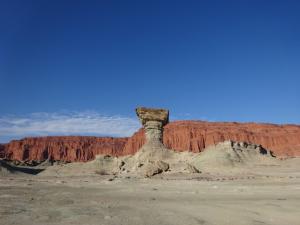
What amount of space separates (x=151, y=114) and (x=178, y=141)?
8691 centimetres

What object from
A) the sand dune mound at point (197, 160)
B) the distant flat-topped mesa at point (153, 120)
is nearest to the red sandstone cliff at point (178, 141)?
the sand dune mound at point (197, 160)

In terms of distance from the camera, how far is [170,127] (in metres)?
138

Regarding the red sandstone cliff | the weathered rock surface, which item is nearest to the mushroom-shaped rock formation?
the red sandstone cliff

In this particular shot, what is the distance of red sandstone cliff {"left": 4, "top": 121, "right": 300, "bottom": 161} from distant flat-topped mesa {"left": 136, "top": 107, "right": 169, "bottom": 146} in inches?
2829

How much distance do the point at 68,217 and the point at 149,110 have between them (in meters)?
34.7

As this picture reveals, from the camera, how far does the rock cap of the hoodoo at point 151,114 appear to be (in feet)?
140

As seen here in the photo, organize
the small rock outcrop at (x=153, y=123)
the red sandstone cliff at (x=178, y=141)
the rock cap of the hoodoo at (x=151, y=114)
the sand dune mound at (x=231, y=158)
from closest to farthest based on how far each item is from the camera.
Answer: the sand dune mound at (x=231, y=158) → the small rock outcrop at (x=153, y=123) → the rock cap of the hoodoo at (x=151, y=114) → the red sandstone cliff at (x=178, y=141)

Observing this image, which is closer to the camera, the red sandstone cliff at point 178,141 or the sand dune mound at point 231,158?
the sand dune mound at point 231,158

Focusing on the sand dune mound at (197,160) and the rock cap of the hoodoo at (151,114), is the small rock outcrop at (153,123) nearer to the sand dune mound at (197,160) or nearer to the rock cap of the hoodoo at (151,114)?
the rock cap of the hoodoo at (151,114)

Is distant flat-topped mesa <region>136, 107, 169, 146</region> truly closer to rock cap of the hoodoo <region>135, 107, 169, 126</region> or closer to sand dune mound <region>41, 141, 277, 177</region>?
rock cap of the hoodoo <region>135, 107, 169, 126</region>

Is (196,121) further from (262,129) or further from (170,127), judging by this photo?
(262,129)

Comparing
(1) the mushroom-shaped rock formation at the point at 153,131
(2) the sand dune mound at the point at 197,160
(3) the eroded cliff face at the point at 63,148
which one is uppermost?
(3) the eroded cliff face at the point at 63,148

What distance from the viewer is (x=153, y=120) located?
4322 centimetres

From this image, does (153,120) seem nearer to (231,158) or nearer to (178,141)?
(231,158)
